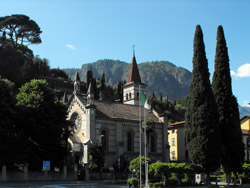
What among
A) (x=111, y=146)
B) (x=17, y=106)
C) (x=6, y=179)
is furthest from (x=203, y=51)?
(x=6, y=179)

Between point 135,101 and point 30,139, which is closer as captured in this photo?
point 30,139

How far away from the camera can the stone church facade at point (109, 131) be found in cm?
5225

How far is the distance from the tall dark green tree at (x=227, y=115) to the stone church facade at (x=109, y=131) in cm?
1959

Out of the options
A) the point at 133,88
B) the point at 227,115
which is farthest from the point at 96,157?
the point at 133,88

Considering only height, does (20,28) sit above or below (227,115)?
above

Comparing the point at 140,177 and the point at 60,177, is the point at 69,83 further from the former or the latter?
the point at 140,177

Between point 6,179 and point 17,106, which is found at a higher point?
point 17,106

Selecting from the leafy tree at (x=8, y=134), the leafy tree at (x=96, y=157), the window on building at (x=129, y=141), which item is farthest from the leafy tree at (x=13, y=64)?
the leafy tree at (x=96, y=157)

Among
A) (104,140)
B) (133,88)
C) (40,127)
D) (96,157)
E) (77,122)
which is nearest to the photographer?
(40,127)

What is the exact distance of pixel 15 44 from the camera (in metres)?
102

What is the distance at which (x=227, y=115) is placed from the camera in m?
40.1

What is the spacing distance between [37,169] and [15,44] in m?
67.1

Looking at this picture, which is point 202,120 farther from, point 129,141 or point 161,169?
point 129,141

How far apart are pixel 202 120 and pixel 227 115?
4560mm
